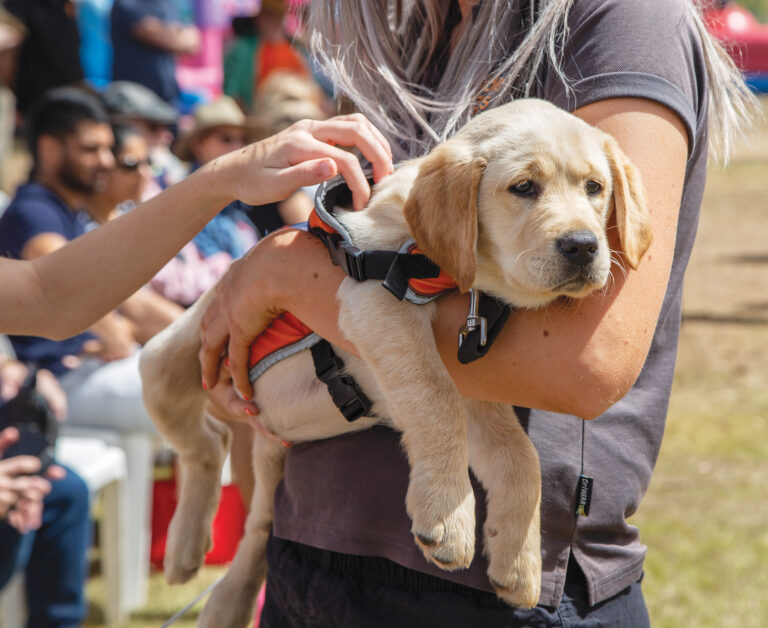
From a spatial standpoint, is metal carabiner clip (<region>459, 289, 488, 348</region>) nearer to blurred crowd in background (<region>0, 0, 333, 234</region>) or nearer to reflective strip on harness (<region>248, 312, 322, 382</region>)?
reflective strip on harness (<region>248, 312, 322, 382</region>)

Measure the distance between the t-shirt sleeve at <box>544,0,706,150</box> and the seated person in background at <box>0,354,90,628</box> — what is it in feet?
9.64

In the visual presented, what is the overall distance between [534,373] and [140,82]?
8171 mm

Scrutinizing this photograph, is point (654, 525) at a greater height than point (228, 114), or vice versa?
point (228, 114)

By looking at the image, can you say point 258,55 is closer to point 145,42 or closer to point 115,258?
point 145,42

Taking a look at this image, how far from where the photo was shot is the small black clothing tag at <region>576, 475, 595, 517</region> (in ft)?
5.16

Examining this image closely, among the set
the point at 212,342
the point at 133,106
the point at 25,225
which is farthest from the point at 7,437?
the point at 133,106

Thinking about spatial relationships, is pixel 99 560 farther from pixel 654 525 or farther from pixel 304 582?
pixel 304 582

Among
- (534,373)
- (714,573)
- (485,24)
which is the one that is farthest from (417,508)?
(714,573)

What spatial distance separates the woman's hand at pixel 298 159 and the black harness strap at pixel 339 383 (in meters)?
0.34

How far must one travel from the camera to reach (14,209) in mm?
4750

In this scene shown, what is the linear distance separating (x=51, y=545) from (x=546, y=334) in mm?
3240

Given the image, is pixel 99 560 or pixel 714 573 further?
pixel 99 560

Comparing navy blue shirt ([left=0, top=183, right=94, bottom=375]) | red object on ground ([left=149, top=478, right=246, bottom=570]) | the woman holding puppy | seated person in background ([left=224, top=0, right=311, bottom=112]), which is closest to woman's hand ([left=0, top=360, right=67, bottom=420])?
navy blue shirt ([left=0, top=183, right=94, bottom=375])

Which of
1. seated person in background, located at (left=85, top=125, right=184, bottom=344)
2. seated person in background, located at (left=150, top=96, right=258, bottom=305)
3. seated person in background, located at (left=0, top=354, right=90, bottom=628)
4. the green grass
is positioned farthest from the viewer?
seated person in background, located at (left=150, top=96, right=258, bottom=305)
